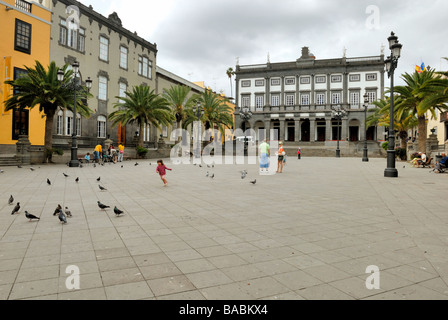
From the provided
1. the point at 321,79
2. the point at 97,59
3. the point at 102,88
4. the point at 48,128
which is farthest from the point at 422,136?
the point at 321,79

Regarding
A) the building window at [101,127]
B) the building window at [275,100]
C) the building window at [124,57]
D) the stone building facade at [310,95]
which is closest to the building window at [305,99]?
the stone building facade at [310,95]

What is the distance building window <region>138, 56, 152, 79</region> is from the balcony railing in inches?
595

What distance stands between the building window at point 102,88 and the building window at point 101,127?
2.25m

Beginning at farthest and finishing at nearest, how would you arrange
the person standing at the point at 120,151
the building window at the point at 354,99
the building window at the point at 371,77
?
1. the building window at the point at 354,99
2. the building window at the point at 371,77
3. the person standing at the point at 120,151

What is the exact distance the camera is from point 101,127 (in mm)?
35062

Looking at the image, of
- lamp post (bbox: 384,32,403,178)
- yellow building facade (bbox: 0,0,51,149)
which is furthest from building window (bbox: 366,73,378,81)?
yellow building facade (bbox: 0,0,51,149)

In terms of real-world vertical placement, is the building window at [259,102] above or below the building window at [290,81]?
below

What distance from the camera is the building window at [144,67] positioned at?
1620 inches

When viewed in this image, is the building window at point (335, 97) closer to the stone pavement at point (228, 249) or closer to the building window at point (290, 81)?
the building window at point (290, 81)

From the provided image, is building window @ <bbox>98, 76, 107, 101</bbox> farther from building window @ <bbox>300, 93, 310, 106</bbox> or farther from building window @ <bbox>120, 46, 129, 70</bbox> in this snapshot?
building window @ <bbox>300, 93, 310, 106</bbox>

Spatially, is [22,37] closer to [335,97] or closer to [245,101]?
[245,101]

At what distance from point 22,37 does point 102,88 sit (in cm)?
979

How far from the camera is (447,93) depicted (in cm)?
1516
